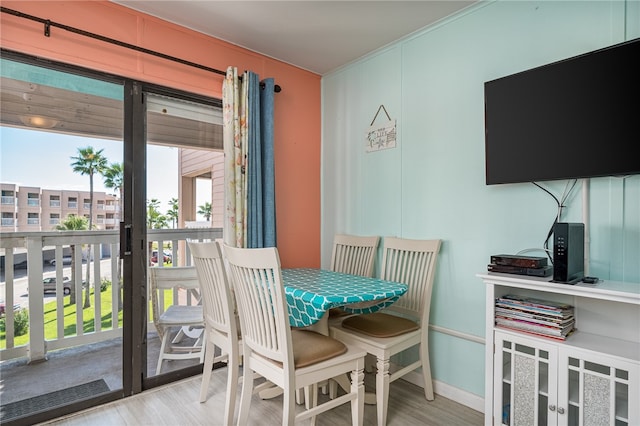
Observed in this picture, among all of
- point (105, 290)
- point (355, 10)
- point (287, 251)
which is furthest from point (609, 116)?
point (105, 290)

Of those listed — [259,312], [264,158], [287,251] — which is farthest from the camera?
[287,251]

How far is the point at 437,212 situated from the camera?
2.47 m

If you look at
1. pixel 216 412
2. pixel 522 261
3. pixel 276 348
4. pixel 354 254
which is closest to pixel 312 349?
pixel 276 348

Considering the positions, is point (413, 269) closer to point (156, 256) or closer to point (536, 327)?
point (536, 327)

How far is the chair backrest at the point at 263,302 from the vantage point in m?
1.58

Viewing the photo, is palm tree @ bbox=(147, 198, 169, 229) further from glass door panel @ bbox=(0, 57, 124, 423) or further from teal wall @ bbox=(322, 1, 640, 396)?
teal wall @ bbox=(322, 1, 640, 396)

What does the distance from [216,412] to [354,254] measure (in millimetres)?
1528

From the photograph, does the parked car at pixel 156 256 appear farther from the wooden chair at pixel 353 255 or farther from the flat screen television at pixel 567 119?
the flat screen television at pixel 567 119

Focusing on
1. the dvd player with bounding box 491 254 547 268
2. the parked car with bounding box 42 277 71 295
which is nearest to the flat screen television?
the dvd player with bounding box 491 254 547 268

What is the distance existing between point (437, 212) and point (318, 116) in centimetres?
163

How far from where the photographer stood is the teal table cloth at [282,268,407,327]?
1.76m

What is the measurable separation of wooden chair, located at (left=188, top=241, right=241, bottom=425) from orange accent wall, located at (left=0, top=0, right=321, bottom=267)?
1076 mm

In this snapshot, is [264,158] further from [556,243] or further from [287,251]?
[556,243]

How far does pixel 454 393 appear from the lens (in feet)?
7.66
